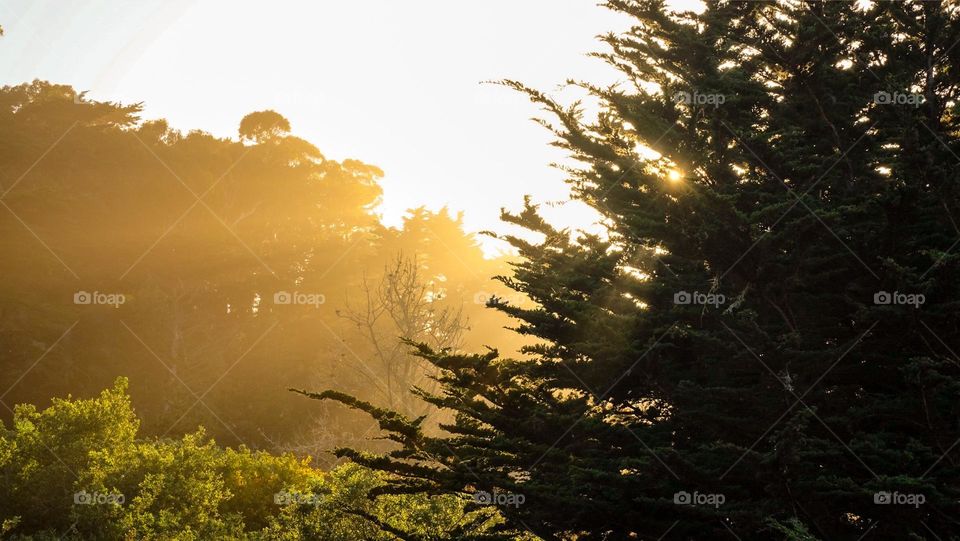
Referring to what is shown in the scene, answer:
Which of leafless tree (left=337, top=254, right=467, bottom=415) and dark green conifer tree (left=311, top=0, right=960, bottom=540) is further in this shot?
leafless tree (left=337, top=254, right=467, bottom=415)

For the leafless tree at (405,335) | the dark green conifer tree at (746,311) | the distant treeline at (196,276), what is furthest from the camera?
the distant treeline at (196,276)

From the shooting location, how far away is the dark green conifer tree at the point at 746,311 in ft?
24.6

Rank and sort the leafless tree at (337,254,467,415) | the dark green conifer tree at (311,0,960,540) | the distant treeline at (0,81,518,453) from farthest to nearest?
the distant treeline at (0,81,518,453) < the leafless tree at (337,254,467,415) < the dark green conifer tree at (311,0,960,540)

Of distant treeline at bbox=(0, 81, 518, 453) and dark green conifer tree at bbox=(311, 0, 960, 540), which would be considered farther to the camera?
distant treeline at bbox=(0, 81, 518, 453)

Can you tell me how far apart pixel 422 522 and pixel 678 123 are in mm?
6868

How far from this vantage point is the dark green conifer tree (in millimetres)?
7484

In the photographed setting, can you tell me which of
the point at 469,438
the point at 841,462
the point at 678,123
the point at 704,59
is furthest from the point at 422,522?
the point at 704,59

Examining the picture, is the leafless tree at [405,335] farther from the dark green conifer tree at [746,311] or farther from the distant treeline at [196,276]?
Result: the dark green conifer tree at [746,311]

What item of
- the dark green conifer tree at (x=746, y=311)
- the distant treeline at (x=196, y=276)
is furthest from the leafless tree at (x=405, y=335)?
the dark green conifer tree at (x=746, y=311)

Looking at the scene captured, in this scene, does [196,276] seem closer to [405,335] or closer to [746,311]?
[405,335]

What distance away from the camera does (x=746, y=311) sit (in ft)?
25.4

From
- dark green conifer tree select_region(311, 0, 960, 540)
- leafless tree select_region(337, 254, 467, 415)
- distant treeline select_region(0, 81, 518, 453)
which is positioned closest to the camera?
dark green conifer tree select_region(311, 0, 960, 540)

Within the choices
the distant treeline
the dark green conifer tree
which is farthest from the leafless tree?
the dark green conifer tree

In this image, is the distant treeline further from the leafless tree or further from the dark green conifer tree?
the dark green conifer tree
